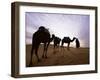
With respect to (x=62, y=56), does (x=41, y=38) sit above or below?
above

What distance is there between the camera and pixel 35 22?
6.44 ft

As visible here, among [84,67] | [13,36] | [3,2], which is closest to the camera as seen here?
[3,2]

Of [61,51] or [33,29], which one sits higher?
[33,29]

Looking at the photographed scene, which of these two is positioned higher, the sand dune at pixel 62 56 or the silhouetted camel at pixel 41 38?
the silhouetted camel at pixel 41 38

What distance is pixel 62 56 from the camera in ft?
6.78

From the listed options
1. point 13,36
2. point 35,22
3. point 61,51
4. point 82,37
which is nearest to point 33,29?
point 35,22

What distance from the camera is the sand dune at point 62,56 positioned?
197 centimetres

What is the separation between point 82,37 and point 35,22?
1.63ft

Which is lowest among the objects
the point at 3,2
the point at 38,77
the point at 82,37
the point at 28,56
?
the point at 38,77

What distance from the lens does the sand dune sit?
6.47 ft

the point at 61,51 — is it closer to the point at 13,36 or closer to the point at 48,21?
the point at 48,21

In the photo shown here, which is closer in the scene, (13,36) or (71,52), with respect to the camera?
(13,36)

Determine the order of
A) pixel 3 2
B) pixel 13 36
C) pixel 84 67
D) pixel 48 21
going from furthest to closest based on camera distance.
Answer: pixel 84 67 → pixel 48 21 → pixel 13 36 → pixel 3 2

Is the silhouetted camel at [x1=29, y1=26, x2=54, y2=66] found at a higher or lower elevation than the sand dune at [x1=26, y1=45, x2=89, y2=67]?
higher
